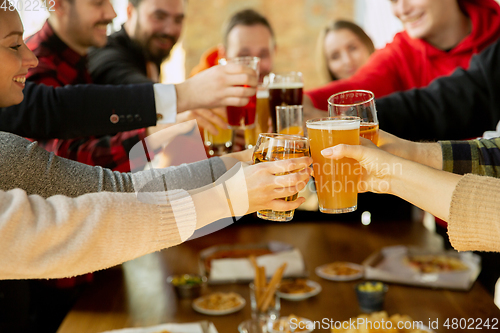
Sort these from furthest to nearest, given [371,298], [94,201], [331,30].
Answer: [331,30] < [371,298] < [94,201]

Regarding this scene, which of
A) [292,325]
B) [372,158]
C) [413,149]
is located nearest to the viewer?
[372,158]

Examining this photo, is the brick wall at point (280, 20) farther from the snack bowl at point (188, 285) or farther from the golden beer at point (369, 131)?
the golden beer at point (369, 131)

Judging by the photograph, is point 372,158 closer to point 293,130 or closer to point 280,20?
point 293,130

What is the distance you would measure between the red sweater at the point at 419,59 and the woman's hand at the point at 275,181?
81 cm

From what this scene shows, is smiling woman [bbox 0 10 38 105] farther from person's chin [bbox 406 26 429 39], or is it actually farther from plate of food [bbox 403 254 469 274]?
plate of food [bbox 403 254 469 274]

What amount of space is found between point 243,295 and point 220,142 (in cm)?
77

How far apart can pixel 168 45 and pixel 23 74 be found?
178 cm

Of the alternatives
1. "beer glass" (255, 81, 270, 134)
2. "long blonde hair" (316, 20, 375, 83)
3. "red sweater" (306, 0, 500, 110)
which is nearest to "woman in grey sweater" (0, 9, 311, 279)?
"beer glass" (255, 81, 270, 134)

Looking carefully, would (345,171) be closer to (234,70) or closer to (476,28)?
(234,70)

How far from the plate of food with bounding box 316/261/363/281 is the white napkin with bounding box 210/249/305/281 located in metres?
0.10

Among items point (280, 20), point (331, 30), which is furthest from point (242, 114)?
point (280, 20)

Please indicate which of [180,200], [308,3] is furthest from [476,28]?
[308,3]

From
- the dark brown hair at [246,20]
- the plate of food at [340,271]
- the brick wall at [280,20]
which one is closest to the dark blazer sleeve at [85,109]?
the plate of food at [340,271]

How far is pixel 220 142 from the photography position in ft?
5.07
